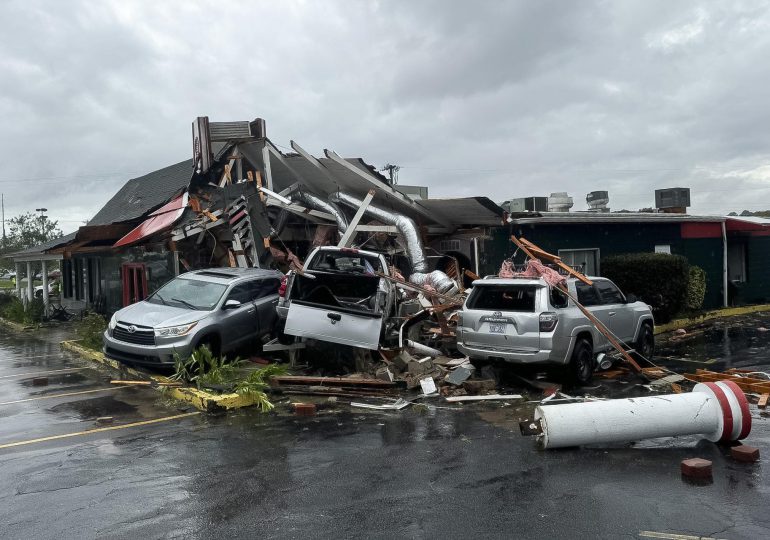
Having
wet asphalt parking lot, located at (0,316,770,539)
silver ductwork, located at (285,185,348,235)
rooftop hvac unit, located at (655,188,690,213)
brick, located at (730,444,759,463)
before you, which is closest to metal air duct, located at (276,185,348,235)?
silver ductwork, located at (285,185,348,235)

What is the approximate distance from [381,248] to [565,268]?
231 inches

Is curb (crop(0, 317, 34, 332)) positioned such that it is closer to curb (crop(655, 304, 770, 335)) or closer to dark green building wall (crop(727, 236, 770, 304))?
curb (crop(655, 304, 770, 335))

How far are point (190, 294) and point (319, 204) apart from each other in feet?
15.6

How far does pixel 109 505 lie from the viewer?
563 cm

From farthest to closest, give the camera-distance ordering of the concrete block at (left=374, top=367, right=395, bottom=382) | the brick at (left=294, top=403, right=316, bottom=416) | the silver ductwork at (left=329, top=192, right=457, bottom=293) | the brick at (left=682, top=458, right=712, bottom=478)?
the silver ductwork at (left=329, top=192, right=457, bottom=293), the concrete block at (left=374, top=367, right=395, bottom=382), the brick at (left=294, top=403, right=316, bottom=416), the brick at (left=682, top=458, right=712, bottom=478)

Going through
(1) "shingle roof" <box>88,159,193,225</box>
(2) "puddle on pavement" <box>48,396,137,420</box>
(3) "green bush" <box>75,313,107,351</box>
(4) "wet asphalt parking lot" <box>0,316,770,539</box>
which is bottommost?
(4) "wet asphalt parking lot" <box>0,316,770,539</box>

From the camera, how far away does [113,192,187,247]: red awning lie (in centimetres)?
1548

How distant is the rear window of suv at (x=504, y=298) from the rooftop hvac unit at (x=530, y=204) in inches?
327

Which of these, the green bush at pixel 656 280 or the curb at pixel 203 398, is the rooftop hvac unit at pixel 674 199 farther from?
the curb at pixel 203 398

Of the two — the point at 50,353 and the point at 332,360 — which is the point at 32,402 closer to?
the point at 332,360

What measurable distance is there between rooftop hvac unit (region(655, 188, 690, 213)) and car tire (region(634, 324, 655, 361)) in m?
11.3

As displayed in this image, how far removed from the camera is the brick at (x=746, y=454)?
21.0 feet

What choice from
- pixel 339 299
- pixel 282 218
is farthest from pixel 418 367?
pixel 282 218

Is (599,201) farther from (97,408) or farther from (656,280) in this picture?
(97,408)
